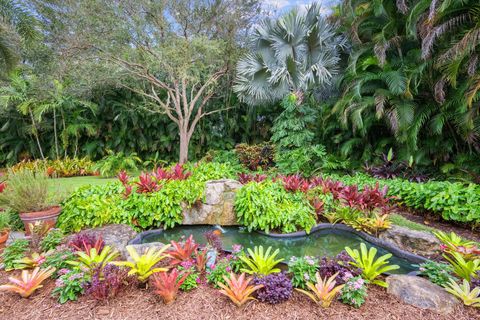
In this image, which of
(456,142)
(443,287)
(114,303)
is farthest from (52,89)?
(456,142)

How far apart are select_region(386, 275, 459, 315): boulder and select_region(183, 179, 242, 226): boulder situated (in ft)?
8.26

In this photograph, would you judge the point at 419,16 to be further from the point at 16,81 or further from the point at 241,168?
the point at 16,81

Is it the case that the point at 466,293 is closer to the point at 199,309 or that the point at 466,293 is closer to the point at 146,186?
the point at 199,309

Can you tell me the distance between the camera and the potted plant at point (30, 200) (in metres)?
3.62

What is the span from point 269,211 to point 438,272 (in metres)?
2.10

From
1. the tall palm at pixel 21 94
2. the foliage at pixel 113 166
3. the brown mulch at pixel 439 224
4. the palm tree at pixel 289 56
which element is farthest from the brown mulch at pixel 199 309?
the tall palm at pixel 21 94

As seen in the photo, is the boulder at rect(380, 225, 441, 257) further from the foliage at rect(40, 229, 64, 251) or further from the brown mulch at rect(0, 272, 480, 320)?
the foliage at rect(40, 229, 64, 251)

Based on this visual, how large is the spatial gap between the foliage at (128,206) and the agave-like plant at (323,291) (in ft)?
7.99

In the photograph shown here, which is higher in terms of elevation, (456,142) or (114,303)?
(456,142)

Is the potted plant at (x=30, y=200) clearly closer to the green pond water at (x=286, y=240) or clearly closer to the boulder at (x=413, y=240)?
the green pond water at (x=286, y=240)

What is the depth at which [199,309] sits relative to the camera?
2.15m

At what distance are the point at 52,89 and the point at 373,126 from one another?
30.2 feet

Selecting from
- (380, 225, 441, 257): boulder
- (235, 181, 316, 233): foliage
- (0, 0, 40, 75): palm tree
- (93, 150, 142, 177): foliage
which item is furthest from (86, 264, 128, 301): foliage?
(93, 150, 142, 177): foliage

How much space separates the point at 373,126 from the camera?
7441 millimetres
